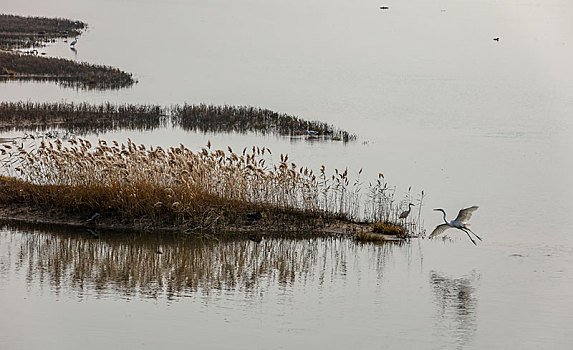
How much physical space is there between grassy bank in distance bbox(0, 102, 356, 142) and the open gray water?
1594 millimetres

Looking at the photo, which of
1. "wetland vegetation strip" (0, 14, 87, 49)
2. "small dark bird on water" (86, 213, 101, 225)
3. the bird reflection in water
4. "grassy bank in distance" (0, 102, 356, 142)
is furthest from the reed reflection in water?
"wetland vegetation strip" (0, 14, 87, 49)

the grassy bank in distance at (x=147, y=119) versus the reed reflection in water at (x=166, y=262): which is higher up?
the grassy bank in distance at (x=147, y=119)

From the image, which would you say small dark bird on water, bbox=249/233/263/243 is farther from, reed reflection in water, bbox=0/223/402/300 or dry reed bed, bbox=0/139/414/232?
dry reed bed, bbox=0/139/414/232

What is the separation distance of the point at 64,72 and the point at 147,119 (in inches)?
649

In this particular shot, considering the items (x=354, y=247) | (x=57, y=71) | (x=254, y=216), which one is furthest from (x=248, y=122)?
(x=354, y=247)

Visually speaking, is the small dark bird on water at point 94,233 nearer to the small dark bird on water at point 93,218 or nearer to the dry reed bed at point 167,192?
the small dark bird on water at point 93,218

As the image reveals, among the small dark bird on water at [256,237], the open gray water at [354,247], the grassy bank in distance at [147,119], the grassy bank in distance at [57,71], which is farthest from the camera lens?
the grassy bank in distance at [57,71]

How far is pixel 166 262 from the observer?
61.1 ft

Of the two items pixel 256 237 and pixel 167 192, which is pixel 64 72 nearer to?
pixel 167 192

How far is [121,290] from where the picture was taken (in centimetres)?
1648

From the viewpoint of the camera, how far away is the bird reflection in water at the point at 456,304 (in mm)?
15250

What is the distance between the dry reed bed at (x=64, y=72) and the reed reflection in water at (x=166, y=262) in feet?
109

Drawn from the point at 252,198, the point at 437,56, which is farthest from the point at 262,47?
the point at 252,198

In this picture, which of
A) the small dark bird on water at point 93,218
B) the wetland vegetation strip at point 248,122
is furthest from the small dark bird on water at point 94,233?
the wetland vegetation strip at point 248,122
